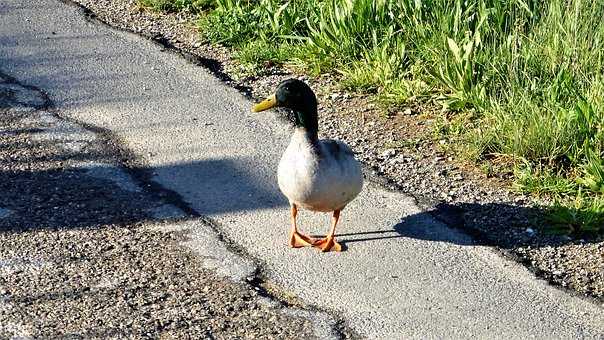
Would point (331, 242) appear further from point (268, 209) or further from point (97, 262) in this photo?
point (97, 262)

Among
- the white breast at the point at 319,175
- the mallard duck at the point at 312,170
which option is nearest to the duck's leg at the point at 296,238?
the mallard duck at the point at 312,170

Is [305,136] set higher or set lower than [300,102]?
lower

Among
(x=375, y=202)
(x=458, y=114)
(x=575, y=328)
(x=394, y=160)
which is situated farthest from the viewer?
(x=458, y=114)

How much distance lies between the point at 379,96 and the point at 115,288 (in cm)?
250

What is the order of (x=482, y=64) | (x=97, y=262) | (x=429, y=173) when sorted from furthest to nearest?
1. (x=482, y=64)
2. (x=429, y=173)
3. (x=97, y=262)

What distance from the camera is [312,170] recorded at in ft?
17.3

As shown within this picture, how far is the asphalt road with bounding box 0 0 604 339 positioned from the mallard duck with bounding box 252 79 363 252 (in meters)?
0.19

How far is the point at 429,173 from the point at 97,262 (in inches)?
73.1

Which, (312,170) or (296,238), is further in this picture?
(296,238)

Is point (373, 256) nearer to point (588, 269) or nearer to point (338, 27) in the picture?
point (588, 269)

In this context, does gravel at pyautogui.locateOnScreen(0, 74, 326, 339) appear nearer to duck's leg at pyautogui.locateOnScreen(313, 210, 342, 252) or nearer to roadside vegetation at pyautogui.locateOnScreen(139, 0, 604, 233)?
duck's leg at pyautogui.locateOnScreen(313, 210, 342, 252)

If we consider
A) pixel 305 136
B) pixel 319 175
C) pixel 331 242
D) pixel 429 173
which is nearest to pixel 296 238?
pixel 331 242

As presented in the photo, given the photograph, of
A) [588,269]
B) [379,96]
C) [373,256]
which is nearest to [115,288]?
[373,256]

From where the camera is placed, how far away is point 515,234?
558cm
